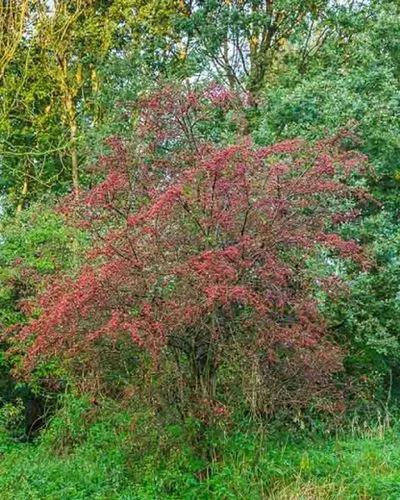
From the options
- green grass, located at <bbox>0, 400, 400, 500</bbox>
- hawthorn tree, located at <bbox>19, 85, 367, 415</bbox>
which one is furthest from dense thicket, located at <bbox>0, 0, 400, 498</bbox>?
green grass, located at <bbox>0, 400, 400, 500</bbox>

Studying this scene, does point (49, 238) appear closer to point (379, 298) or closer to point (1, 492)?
point (1, 492)

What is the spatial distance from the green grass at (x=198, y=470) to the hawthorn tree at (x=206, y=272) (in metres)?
0.48

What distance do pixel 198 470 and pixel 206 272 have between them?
1891mm

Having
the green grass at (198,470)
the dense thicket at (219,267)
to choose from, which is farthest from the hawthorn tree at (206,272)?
the green grass at (198,470)

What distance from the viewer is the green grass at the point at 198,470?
5.64 m

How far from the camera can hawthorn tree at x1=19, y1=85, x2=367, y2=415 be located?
5555 millimetres

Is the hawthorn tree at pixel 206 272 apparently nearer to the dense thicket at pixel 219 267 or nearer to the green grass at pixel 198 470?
the dense thicket at pixel 219 267

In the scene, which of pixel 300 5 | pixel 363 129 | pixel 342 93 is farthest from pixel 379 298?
pixel 300 5

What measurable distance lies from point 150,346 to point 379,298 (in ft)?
15.5

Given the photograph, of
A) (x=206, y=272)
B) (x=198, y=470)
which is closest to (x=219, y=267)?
(x=206, y=272)

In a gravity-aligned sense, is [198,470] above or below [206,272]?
below

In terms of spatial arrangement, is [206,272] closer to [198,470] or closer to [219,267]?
[219,267]

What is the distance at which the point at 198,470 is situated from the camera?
232 inches

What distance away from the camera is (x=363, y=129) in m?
9.34
